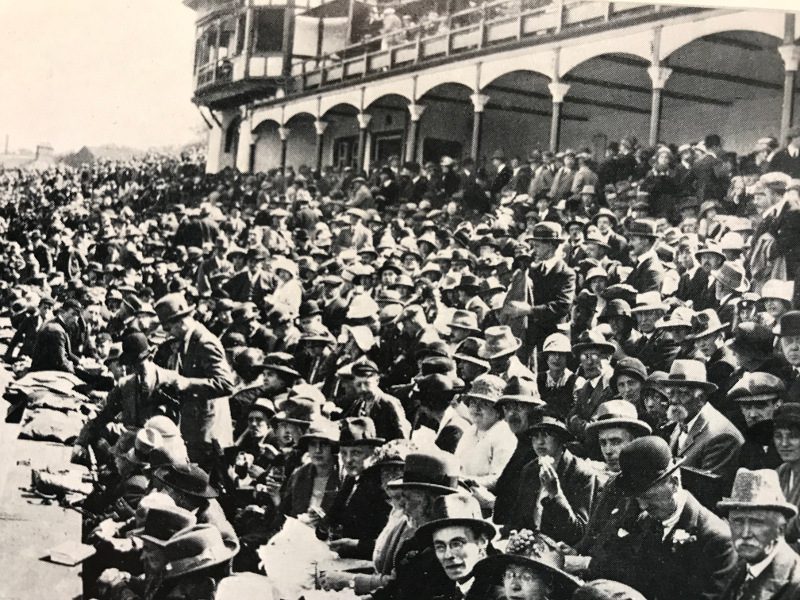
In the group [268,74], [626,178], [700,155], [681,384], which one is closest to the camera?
[681,384]

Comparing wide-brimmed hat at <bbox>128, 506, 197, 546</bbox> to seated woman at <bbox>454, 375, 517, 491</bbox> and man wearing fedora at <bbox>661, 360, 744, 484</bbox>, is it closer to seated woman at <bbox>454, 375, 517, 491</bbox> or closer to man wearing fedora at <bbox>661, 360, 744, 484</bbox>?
seated woman at <bbox>454, 375, 517, 491</bbox>

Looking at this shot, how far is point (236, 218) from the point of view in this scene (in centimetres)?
1327

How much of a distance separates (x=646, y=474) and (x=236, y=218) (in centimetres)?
1063

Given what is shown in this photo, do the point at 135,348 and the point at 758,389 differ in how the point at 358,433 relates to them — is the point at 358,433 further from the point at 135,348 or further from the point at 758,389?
the point at 135,348

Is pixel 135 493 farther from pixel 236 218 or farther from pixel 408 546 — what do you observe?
pixel 236 218

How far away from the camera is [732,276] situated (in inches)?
211

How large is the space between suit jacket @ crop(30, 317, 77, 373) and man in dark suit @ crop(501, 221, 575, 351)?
4.22m

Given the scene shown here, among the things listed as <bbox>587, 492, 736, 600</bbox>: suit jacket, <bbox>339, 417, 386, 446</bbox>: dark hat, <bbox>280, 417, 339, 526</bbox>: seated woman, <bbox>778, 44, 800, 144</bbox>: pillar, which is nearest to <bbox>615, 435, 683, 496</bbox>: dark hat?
<bbox>587, 492, 736, 600</bbox>: suit jacket

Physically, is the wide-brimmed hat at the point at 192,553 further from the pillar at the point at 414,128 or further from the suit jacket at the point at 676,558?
the pillar at the point at 414,128

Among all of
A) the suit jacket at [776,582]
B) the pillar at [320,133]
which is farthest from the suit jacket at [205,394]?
the pillar at [320,133]

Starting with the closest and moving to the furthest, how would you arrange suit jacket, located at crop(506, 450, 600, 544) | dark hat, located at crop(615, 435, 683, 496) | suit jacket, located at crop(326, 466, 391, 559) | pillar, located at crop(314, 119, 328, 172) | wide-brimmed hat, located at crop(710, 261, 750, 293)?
dark hat, located at crop(615, 435, 683, 496) → suit jacket, located at crop(506, 450, 600, 544) → suit jacket, located at crop(326, 466, 391, 559) → wide-brimmed hat, located at crop(710, 261, 750, 293) → pillar, located at crop(314, 119, 328, 172)

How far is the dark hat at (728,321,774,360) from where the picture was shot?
14.2 feet

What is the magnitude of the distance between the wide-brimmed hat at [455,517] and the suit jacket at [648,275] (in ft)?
8.72

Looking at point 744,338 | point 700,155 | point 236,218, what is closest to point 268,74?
point 236,218
